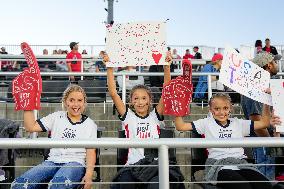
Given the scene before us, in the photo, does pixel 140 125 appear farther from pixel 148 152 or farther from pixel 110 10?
pixel 110 10

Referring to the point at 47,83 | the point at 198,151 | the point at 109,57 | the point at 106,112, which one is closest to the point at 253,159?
the point at 198,151

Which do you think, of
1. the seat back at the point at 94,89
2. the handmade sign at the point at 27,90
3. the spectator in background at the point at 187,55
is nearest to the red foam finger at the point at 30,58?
the handmade sign at the point at 27,90

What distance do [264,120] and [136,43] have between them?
1.50 metres

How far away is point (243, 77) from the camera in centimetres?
383

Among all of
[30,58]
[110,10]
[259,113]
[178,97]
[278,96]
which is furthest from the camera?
[110,10]

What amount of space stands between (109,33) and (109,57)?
0.81ft

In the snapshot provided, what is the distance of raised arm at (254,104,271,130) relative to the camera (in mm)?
4242

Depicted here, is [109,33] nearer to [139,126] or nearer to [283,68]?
[139,126]

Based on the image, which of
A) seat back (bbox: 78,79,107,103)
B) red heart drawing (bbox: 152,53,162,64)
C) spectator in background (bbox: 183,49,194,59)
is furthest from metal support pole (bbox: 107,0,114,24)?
red heart drawing (bbox: 152,53,162,64)

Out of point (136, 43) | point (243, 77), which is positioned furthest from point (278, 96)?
point (136, 43)

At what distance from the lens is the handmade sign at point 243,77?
12.3 ft

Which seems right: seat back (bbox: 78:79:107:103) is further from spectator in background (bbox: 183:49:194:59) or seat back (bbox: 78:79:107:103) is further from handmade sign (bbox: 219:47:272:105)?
spectator in background (bbox: 183:49:194:59)

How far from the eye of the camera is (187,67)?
416 cm

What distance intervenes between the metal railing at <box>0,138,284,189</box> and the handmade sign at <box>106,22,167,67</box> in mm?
1967
